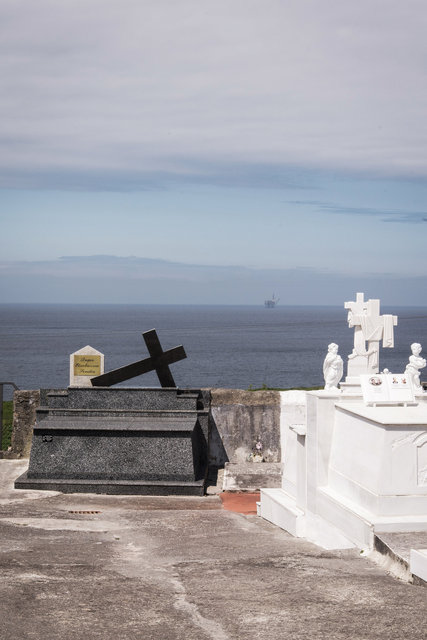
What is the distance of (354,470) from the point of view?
8930 mm

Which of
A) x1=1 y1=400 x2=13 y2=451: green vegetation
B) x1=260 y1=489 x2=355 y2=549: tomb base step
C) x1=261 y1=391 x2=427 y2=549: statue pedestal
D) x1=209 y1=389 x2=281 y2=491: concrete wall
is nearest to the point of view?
x1=261 y1=391 x2=427 y2=549: statue pedestal

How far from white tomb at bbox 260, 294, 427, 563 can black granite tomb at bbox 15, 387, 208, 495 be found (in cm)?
214

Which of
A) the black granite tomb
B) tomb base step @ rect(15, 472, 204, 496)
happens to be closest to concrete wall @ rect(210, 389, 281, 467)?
the black granite tomb

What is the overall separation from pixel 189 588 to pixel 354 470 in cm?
315

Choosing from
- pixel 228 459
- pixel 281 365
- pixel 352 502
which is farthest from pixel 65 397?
pixel 281 365

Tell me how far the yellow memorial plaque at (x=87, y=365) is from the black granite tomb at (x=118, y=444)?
1.43m

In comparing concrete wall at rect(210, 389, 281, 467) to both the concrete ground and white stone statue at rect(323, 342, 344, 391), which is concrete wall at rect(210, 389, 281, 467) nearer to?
white stone statue at rect(323, 342, 344, 391)

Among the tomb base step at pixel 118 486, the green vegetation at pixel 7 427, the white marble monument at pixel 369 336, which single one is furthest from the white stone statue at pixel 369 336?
the green vegetation at pixel 7 427

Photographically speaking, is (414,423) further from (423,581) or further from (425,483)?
(423,581)

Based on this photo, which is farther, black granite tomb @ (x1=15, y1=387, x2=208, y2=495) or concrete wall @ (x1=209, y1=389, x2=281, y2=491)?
concrete wall @ (x1=209, y1=389, x2=281, y2=491)

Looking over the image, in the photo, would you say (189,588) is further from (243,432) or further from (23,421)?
(23,421)

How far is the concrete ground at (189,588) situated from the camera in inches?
210

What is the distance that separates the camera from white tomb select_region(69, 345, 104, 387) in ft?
49.3

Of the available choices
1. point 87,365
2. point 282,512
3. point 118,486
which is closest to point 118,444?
point 118,486
